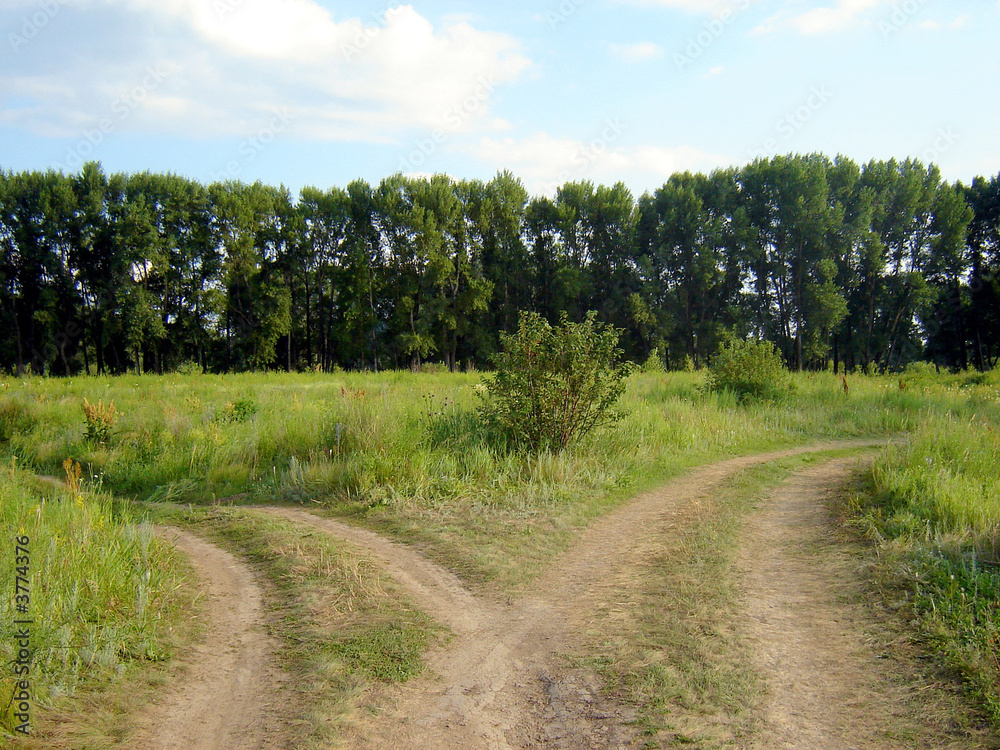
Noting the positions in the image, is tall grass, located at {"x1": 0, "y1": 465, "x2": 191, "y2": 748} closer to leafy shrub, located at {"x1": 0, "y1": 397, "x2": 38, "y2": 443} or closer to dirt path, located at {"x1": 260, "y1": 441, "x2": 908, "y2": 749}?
dirt path, located at {"x1": 260, "y1": 441, "x2": 908, "y2": 749}

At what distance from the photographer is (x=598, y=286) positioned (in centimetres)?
4878

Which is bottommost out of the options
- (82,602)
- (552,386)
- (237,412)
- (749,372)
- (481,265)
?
(82,602)

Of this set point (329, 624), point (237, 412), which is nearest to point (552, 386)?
point (329, 624)

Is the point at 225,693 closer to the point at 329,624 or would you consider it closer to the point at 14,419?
the point at 329,624

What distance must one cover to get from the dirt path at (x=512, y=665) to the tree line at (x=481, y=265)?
38.3 metres

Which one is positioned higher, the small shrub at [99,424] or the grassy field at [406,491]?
the small shrub at [99,424]

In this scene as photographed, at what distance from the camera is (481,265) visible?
48.7m

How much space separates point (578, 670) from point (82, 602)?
3.39 meters

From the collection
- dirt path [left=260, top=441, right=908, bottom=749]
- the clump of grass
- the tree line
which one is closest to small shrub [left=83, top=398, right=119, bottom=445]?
dirt path [left=260, top=441, right=908, bottom=749]

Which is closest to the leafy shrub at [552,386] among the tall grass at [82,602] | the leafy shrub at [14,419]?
the tall grass at [82,602]

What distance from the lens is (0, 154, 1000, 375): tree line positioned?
138ft

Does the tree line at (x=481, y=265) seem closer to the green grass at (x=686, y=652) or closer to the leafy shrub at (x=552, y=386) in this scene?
the leafy shrub at (x=552, y=386)

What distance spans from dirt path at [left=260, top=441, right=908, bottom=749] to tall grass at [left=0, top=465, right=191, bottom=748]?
1.69 meters

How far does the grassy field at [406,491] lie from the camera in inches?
169
